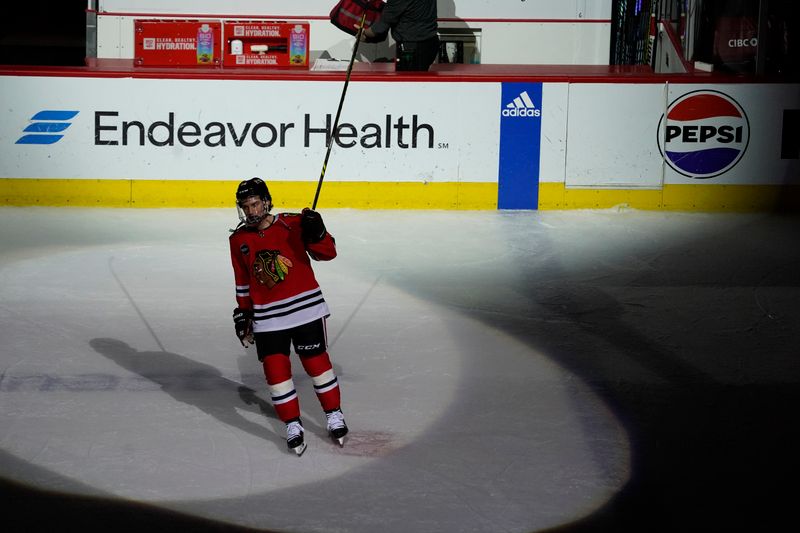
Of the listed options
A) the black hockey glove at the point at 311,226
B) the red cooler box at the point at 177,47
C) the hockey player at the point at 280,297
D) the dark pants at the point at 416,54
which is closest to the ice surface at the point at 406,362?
the hockey player at the point at 280,297

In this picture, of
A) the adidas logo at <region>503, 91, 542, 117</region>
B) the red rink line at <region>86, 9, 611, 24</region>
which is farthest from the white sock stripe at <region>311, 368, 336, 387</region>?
the red rink line at <region>86, 9, 611, 24</region>

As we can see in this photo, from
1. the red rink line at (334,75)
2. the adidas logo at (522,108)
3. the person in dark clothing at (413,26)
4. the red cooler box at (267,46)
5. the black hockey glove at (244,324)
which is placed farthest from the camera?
the person in dark clothing at (413,26)

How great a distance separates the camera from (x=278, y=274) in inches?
226

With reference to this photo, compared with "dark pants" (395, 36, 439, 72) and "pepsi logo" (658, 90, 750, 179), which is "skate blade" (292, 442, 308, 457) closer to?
"pepsi logo" (658, 90, 750, 179)

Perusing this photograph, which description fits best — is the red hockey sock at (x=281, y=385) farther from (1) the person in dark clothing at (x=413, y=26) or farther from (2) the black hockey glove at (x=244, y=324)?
(1) the person in dark clothing at (x=413, y=26)

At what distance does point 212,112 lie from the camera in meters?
12.1

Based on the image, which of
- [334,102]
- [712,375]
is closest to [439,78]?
[334,102]

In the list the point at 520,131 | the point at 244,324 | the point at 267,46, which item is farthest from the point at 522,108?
the point at 244,324

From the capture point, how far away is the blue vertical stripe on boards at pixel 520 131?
39.8 ft

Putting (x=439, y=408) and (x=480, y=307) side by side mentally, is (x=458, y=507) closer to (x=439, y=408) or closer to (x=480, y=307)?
(x=439, y=408)

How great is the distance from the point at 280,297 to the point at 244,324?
0.22 meters

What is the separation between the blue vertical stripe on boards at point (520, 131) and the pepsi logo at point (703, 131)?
4.02 ft

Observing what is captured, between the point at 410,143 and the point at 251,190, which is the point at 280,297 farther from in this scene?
the point at 410,143

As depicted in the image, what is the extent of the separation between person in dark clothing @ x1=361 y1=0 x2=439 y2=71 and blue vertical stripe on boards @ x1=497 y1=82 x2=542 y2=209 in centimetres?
171
